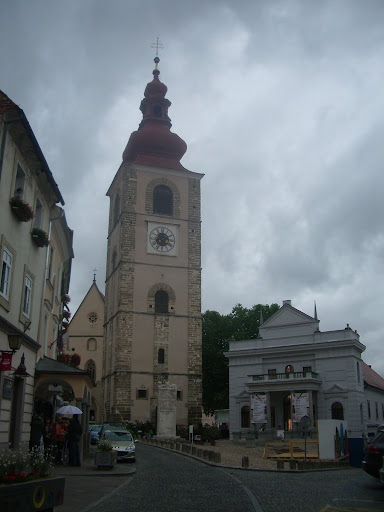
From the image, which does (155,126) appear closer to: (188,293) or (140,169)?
(140,169)

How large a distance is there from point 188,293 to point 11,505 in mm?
40628

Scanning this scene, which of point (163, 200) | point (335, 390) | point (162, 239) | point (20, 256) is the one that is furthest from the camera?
point (163, 200)

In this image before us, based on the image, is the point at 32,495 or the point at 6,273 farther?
the point at 6,273

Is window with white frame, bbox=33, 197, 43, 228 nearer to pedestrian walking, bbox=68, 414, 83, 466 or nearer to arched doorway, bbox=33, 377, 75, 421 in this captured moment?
arched doorway, bbox=33, 377, 75, 421

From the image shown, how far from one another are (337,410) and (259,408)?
5047mm

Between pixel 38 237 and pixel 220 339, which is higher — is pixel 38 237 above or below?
below

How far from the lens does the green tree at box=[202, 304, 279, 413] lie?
5572 cm

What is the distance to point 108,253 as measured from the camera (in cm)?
5347

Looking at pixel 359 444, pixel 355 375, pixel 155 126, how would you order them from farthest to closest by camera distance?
pixel 155 126
pixel 355 375
pixel 359 444

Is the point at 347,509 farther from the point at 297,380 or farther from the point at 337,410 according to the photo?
the point at 337,410

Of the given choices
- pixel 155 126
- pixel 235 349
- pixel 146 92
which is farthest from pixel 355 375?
pixel 146 92

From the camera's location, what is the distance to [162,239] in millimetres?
48531

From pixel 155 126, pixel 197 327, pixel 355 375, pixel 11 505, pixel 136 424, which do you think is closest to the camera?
pixel 11 505

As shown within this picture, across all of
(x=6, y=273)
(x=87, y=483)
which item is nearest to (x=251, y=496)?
(x=87, y=483)
